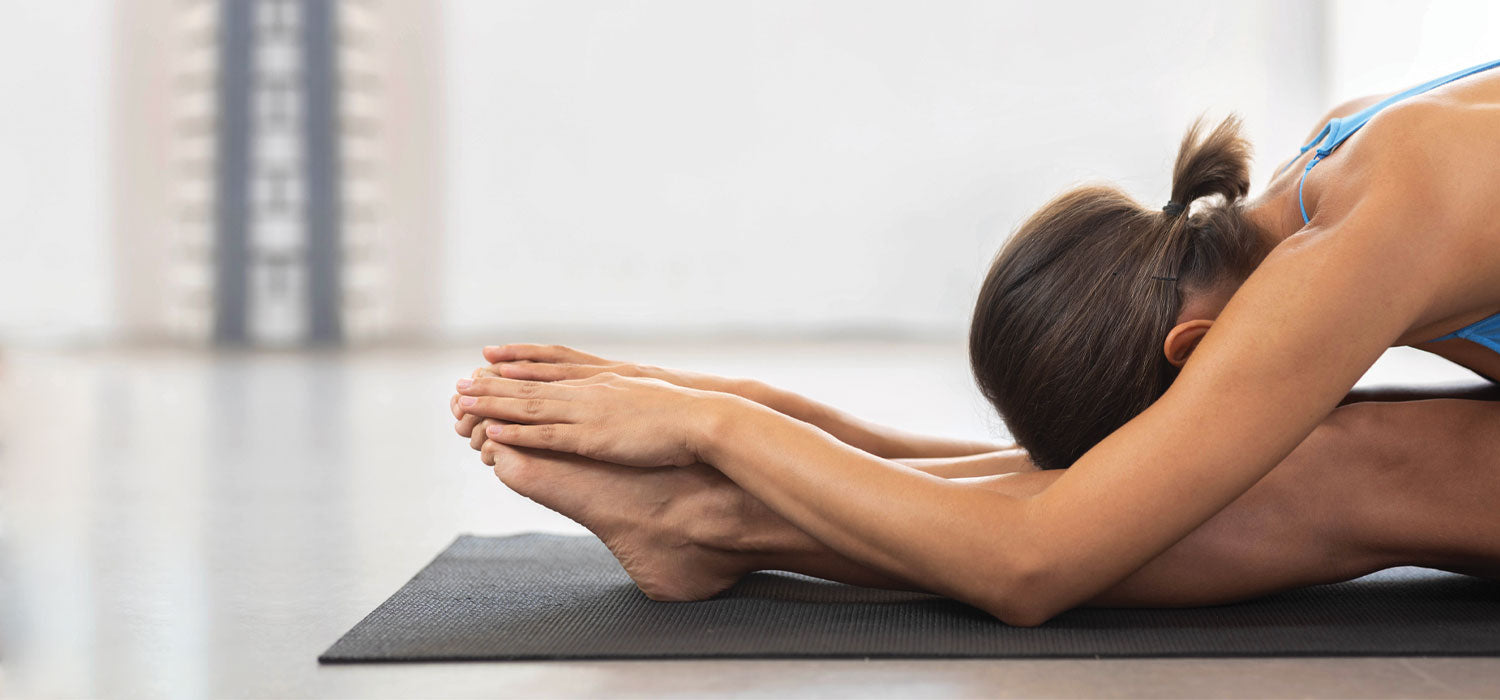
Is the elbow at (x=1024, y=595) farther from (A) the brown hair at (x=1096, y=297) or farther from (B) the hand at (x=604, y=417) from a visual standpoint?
(B) the hand at (x=604, y=417)

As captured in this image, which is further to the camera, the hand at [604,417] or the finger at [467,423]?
the finger at [467,423]

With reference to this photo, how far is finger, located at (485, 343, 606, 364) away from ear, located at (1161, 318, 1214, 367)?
603mm

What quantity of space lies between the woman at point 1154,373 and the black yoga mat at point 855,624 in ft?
0.17

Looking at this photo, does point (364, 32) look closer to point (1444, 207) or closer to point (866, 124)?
point (866, 124)

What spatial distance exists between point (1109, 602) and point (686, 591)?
41cm

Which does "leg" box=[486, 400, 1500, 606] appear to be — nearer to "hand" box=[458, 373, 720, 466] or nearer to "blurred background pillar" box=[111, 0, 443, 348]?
"hand" box=[458, 373, 720, 466]

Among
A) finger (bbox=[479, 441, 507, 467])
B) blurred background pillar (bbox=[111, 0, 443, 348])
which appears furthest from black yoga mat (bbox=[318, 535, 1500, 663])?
blurred background pillar (bbox=[111, 0, 443, 348])

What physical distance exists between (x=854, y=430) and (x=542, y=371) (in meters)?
0.41

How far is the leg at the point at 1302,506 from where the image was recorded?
45.9 inches

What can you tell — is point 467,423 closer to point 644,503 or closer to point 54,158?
point 644,503

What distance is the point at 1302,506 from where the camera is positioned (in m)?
1.17

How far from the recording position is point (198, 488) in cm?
211

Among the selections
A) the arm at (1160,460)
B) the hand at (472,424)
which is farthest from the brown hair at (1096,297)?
the hand at (472,424)

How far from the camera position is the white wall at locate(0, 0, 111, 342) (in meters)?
6.47
